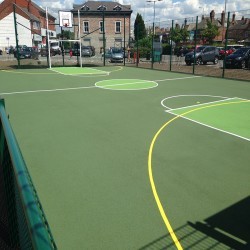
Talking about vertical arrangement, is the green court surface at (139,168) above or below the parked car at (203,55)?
below

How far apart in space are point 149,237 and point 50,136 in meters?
4.74

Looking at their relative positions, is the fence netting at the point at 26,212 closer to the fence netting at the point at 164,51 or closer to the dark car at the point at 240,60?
the fence netting at the point at 164,51

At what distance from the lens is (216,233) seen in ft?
13.2

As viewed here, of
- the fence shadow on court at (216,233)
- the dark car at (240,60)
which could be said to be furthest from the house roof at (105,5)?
the fence shadow on court at (216,233)

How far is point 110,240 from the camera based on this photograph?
388 cm

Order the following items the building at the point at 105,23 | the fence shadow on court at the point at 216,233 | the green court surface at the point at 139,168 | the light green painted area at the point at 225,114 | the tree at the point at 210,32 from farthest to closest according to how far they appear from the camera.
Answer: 1. the building at the point at 105,23
2. the tree at the point at 210,32
3. the light green painted area at the point at 225,114
4. the green court surface at the point at 139,168
5. the fence shadow on court at the point at 216,233

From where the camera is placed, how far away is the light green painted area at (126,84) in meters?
15.4

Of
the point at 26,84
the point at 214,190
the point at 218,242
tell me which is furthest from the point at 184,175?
the point at 26,84

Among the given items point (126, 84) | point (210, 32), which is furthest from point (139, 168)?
point (210, 32)

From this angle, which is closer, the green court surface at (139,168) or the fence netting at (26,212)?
the fence netting at (26,212)

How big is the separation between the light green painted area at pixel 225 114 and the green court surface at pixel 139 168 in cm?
3

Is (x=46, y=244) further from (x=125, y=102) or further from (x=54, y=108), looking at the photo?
(x=125, y=102)

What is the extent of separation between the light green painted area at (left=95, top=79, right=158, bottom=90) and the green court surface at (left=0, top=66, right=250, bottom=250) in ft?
10.0

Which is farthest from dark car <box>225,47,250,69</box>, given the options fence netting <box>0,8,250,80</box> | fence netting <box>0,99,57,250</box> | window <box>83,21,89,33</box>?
window <box>83,21,89,33</box>
